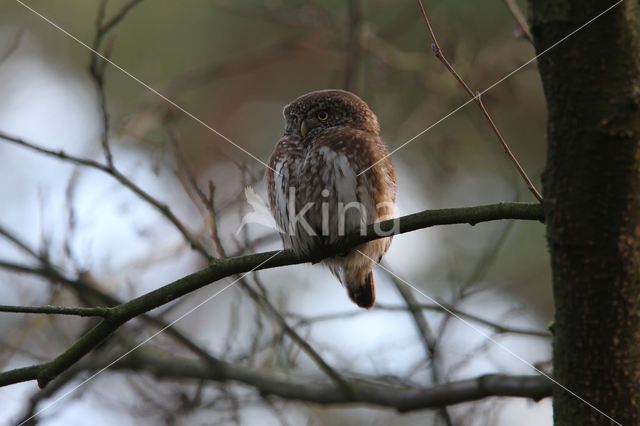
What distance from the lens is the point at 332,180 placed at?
133 inches

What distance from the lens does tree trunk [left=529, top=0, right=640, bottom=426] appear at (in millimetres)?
1731

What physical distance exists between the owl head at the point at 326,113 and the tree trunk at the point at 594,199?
7.02 ft

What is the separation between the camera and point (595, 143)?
5.78 feet

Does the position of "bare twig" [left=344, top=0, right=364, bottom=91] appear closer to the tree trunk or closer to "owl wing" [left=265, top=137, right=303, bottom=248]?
"owl wing" [left=265, top=137, right=303, bottom=248]

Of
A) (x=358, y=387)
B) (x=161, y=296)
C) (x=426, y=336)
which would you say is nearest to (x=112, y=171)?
(x=161, y=296)

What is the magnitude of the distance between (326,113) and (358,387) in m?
1.63

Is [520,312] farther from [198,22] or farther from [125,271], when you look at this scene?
[198,22]

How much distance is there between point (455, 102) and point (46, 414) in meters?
3.88

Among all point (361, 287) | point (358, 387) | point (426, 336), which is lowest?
point (358, 387)

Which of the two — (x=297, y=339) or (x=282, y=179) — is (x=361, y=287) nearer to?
(x=297, y=339)

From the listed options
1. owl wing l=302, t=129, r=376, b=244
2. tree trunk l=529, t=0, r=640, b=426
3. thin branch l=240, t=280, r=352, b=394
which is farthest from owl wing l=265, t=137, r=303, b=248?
tree trunk l=529, t=0, r=640, b=426

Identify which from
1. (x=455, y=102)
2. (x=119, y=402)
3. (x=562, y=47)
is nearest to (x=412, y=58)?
(x=455, y=102)

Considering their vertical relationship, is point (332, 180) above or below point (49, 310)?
above

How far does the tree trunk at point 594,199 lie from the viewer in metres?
1.73
